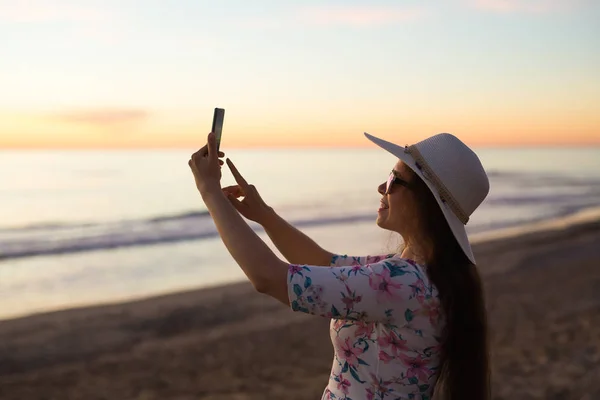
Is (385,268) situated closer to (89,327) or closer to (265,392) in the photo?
(265,392)

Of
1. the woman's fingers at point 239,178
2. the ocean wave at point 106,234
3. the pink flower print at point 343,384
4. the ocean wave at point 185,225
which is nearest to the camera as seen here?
the pink flower print at point 343,384

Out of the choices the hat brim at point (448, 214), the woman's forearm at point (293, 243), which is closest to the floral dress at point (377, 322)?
the hat brim at point (448, 214)

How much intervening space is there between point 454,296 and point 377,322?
0.82 ft

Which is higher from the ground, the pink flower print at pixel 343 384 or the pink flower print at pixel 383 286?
the pink flower print at pixel 383 286

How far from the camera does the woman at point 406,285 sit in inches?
77.2

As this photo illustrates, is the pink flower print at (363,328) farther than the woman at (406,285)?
Yes

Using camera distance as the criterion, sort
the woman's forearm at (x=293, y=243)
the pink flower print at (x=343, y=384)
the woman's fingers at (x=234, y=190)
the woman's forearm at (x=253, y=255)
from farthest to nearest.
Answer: the woman's forearm at (x=293, y=243)
the woman's fingers at (x=234, y=190)
the pink flower print at (x=343, y=384)
the woman's forearm at (x=253, y=255)

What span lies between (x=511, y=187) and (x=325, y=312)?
127ft

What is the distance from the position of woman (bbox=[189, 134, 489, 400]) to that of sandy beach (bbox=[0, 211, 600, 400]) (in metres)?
4.02

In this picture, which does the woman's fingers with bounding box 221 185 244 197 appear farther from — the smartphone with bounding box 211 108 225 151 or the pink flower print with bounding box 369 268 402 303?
the pink flower print with bounding box 369 268 402 303

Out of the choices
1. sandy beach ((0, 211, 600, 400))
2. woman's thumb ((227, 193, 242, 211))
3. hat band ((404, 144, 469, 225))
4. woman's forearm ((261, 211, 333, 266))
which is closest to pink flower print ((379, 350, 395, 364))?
hat band ((404, 144, 469, 225))

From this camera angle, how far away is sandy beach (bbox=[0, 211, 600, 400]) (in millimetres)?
6512

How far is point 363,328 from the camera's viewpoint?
218 centimetres

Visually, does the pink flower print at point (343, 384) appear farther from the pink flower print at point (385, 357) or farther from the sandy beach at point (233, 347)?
the sandy beach at point (233, 347)
